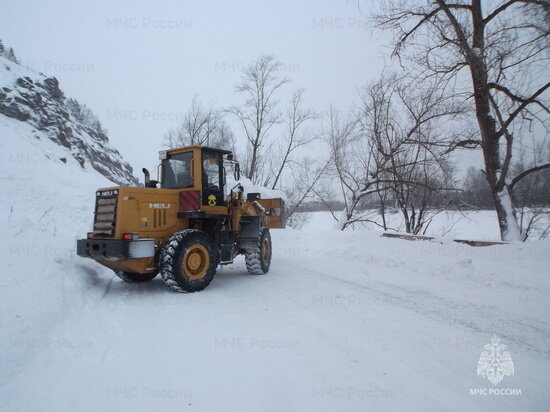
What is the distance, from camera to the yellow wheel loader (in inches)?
241

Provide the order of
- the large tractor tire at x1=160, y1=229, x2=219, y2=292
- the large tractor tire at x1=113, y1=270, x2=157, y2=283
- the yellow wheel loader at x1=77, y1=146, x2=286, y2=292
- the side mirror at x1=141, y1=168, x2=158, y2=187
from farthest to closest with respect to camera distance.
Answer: the side mirror at x1=141, y1=168, x2=158, y2=187
the large tractor tire at x1=113, y1=270, x2=157, y2=283
the large tractor tire at x1=160, y1=229, x2=219, y2=292
the yellow wheel loader at x1=77, y1=146, x2=286, y2=292

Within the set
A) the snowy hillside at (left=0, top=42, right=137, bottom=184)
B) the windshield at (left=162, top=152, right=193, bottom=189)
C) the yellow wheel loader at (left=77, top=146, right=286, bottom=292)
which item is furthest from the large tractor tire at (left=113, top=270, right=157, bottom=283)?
the snowy hillside at (left=0, top=42, right=137, bottom=184)

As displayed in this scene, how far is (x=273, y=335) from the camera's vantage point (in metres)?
4.12

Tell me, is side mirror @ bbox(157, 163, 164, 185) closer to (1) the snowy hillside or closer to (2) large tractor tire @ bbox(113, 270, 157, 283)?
(2) large tractor tire @ bbox(113, 270, 157, 283)

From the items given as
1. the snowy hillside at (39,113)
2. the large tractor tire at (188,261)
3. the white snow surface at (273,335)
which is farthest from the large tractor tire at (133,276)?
the snowy hillside at (39,113)

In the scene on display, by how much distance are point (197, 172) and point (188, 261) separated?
1.90 meters

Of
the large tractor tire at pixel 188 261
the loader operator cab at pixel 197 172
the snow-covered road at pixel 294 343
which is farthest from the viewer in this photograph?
the loader operator cab at pixel 197 172

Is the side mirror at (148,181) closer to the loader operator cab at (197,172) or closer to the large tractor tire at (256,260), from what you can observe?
the loader operator cab at (197,172)

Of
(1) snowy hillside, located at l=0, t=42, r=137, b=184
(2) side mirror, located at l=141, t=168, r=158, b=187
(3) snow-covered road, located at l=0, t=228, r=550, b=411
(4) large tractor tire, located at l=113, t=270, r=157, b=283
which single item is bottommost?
(3) snow-covered road, located at l=0, t=228, r=550, b=411

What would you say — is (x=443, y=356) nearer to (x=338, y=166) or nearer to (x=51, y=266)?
(x=51, y=266)

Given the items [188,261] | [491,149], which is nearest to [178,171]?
[188,261]

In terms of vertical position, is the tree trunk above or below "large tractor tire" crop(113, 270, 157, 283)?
above

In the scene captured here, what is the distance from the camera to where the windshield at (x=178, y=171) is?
7.38m

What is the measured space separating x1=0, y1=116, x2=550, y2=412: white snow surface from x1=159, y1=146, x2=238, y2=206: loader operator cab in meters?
2.06
